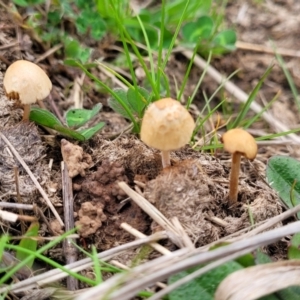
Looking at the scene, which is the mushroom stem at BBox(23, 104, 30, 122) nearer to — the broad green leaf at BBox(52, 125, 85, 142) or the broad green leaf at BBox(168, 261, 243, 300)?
the broad green leaf at BBox(52, 125, 85, 142)

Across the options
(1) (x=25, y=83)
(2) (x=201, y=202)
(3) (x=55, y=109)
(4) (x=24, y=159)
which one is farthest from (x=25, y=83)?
(2) (x=201, y=202)

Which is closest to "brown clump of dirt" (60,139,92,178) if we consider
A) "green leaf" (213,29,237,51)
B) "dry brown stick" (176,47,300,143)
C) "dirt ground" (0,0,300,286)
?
"dirt ground" (0,0,300,286)

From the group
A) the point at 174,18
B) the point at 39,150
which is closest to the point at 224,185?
the point at 39,150

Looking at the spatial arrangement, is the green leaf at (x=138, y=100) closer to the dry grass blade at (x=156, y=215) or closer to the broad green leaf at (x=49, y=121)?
the broad green leaf at (x=49, y=121)

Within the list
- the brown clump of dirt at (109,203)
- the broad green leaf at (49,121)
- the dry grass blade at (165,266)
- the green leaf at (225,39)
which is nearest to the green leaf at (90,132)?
the broad green leaf at (49,121)

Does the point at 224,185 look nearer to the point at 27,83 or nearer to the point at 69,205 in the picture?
the point at 69,205
